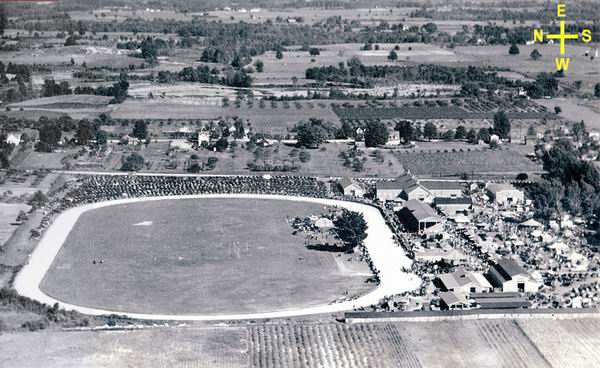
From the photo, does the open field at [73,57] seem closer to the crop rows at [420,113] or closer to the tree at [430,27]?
the crop rows at [420,113]

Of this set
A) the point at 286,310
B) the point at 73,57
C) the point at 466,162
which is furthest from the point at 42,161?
the point at 73,57

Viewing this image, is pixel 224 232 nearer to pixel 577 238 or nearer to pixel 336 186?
pixel 336 186

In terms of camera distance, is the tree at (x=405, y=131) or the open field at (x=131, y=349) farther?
the tree at (x=405, y=131)

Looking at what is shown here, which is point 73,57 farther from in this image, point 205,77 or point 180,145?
point 180,145

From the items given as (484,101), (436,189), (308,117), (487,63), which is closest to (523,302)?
(436,189)

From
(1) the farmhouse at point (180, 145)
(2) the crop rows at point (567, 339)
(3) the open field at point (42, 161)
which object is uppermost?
(2) the crop rows at point (567, 339)

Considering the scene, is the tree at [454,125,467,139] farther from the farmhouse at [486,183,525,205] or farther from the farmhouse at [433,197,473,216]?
the farmhouse at [433,197,473,216]

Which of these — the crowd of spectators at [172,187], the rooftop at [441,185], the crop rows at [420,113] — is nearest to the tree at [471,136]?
the crop rows at [420,113]
